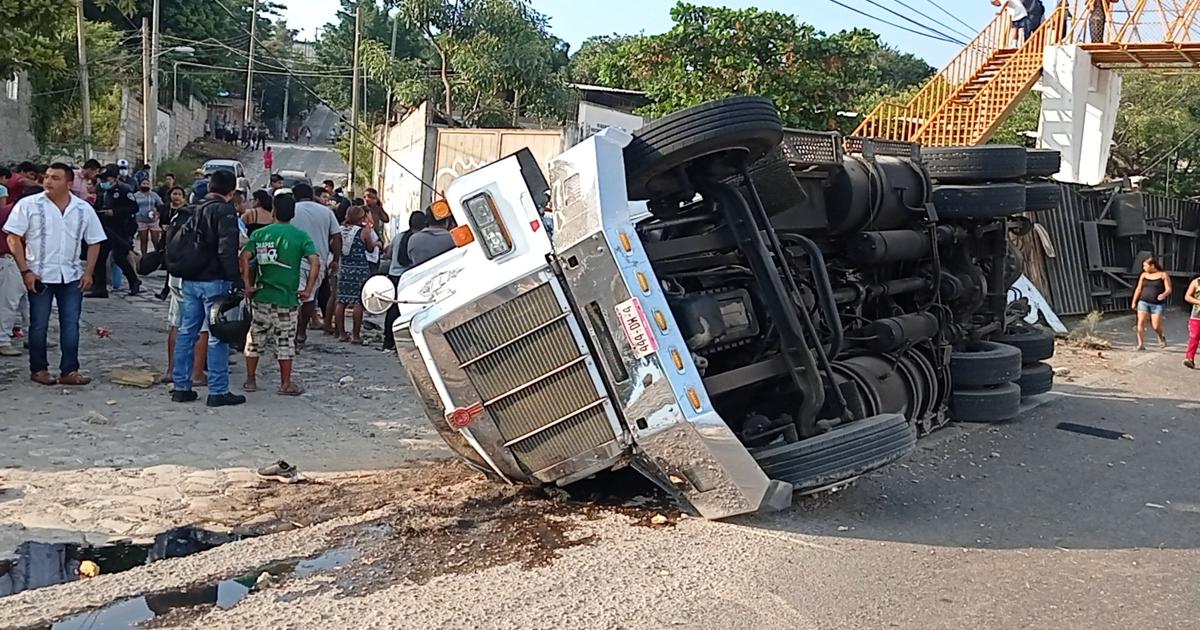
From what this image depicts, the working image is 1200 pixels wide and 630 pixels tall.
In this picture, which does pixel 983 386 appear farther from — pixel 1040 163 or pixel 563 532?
pixel 563 532

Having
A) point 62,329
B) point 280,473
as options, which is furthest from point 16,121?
point 280,473

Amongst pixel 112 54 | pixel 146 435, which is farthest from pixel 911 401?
pixel 112 54

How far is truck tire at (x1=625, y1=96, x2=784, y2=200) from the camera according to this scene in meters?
5.47

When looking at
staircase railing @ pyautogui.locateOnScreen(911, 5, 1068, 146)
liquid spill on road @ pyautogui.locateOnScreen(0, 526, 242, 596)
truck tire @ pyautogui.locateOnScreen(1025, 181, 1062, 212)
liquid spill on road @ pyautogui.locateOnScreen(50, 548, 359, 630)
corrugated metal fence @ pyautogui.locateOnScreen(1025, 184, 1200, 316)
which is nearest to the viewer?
liquid spill on road @ pyautogui.locateOnScreen(50, 548, 359, 630)

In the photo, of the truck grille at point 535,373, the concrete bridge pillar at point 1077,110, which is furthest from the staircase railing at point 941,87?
the truck grille at point 535,373

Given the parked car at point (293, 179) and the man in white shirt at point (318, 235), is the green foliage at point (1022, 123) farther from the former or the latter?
the man in white shirt at point (318, 235)

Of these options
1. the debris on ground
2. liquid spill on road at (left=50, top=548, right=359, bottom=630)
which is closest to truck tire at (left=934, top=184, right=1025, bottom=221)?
liquid spill on road at (left=50, top=548, right=359, bottom=630)

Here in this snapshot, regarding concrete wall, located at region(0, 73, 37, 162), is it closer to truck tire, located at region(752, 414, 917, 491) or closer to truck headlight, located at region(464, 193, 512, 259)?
truck headlight, located at region(464, 193, 512, 259)

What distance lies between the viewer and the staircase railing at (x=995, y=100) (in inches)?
823

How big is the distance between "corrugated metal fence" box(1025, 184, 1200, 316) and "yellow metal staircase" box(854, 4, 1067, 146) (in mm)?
2347

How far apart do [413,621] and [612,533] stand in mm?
1443

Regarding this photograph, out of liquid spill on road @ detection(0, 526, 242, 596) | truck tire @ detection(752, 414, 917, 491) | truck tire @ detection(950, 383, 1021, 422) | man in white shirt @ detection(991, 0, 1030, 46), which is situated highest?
man in white shirt @ detection(991, 0, 1030, 46)

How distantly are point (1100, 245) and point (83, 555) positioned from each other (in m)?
17.9

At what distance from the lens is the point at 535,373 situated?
5305 millimetres
